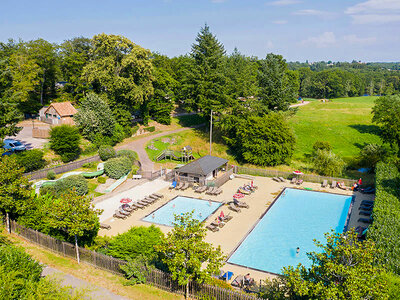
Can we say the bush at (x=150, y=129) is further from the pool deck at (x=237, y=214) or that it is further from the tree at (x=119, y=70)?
the pool deck at (x=237, y=214)

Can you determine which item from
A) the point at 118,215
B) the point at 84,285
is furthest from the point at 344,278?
the point at 118,215

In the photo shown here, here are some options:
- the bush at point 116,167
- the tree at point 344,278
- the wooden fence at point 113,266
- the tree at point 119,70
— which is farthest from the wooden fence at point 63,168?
the tree at point 344,278

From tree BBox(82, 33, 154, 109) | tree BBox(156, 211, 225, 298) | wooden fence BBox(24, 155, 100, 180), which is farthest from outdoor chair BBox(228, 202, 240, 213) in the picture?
tree BBox(82, 33, 154, 109)

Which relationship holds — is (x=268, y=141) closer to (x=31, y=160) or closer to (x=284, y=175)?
(x=284, y=175)

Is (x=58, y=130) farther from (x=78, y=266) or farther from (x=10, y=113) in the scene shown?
(x=78, y=266)

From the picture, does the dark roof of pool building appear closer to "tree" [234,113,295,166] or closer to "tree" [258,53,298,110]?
"tree" [234,113,295,166]
